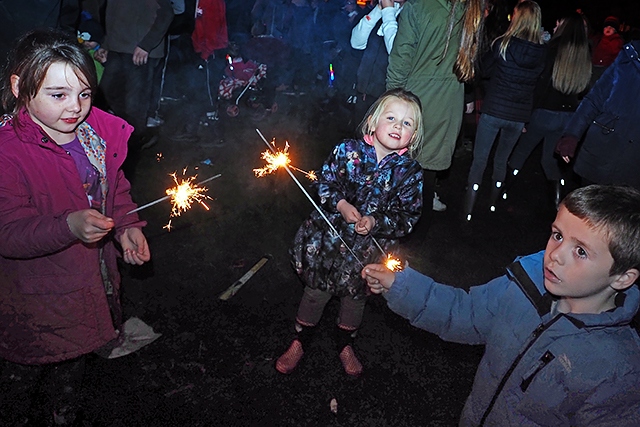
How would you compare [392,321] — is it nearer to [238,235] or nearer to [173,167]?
[238,235]

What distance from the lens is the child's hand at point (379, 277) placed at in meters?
2.56

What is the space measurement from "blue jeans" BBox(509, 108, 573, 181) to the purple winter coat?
5.41m

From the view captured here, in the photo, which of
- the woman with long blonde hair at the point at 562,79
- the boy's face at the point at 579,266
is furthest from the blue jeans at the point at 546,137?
the boy's face at the point at 579,266

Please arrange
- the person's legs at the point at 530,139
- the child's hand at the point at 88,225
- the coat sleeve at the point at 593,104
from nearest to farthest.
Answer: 1. the child's hand at the point at 88,225
2. the coat sleeve at the point at 593,104
3. the person's legs at the point at 530,139

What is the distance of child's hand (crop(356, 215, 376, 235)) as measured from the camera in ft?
10.6

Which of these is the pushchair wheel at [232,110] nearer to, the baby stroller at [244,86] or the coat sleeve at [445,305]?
the baby stroller at [244,86]

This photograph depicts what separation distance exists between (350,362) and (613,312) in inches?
89.1

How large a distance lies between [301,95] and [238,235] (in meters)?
5.83

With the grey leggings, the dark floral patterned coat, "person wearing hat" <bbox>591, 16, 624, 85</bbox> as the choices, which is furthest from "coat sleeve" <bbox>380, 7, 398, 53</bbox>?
"person wearing hat" <bbox>591, 16, 624, 85</bbox>

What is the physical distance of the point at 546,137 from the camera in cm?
675

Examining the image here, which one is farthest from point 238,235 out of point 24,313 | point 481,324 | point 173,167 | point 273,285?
point 481,324

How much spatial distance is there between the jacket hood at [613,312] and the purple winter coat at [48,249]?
91.0 inches

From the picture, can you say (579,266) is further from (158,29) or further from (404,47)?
(158,29)

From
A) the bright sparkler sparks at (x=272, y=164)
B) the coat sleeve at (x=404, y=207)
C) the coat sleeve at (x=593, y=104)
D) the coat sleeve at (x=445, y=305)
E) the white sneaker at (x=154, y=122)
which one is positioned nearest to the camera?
the coat sleeve at (x=445, y=305)
